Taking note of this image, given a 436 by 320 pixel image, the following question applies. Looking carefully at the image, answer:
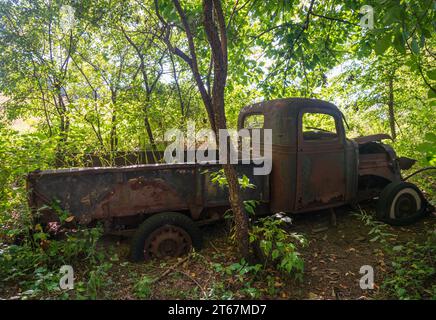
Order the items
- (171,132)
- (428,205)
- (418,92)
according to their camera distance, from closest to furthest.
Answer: (428,205)
(171,132)
(418,92)

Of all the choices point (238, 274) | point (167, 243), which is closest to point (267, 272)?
point (238, 274)

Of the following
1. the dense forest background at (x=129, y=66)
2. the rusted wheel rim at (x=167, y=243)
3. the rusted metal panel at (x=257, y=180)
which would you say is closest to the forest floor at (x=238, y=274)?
the rusted wheel rim at (x=167, y=243)

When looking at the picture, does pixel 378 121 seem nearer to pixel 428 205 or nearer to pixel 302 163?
pixel 428 205

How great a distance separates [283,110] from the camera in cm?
381

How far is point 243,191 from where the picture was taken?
3.63m

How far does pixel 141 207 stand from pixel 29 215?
1177 mm

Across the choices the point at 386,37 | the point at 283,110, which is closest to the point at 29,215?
the point at 283,110

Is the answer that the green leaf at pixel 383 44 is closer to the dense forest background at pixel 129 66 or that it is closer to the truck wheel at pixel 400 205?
the dense forest background at pixel 129 66

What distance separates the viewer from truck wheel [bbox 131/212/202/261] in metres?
3.14

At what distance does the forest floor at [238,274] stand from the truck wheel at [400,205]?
276 mm

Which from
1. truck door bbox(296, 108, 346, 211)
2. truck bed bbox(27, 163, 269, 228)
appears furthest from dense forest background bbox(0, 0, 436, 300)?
truck bed bbox(27, 163, 269, 228)

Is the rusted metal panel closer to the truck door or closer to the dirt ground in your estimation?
the truck door
